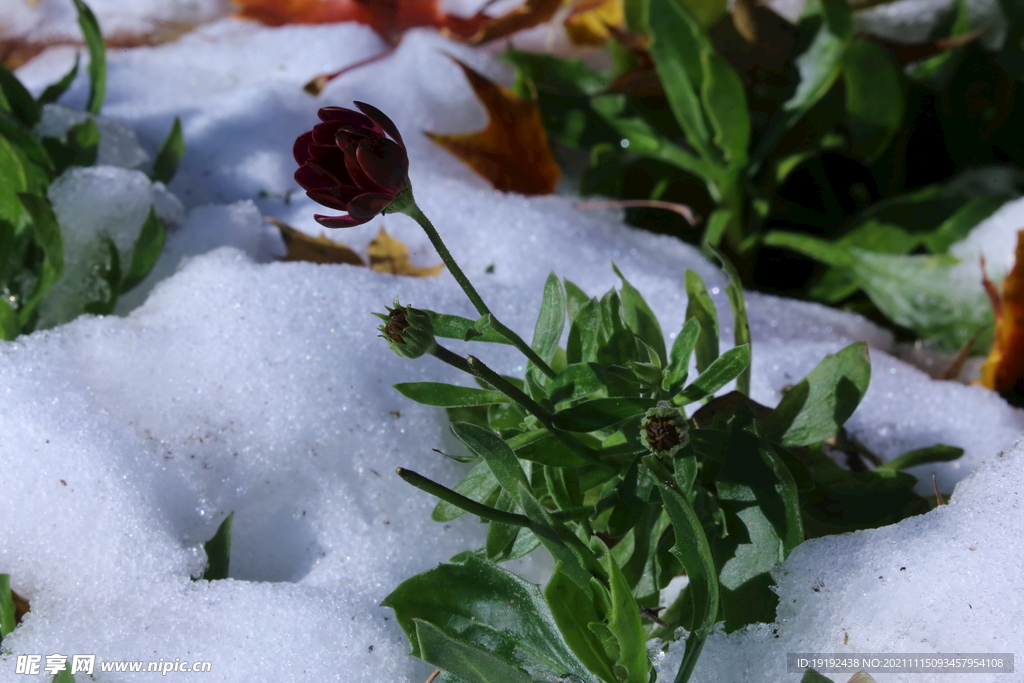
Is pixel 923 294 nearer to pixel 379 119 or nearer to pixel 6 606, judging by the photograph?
pixel 379 119

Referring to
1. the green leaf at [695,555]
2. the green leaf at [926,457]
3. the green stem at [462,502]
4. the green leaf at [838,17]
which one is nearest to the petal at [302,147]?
the green stem at [462,502]

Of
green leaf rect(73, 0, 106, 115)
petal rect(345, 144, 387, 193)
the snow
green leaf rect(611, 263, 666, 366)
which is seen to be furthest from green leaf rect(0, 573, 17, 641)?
green leaf rect(73, 0, 106, 115)

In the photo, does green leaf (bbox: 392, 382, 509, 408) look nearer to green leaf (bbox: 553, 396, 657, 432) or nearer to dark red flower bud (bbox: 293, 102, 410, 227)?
green leaf (bbox: 553, 396, 657, 432)

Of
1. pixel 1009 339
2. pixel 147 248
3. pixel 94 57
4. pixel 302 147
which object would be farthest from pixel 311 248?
pixel 1009 339

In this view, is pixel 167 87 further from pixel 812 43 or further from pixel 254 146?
pixel 812 43

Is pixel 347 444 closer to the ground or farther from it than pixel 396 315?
closer to the ground

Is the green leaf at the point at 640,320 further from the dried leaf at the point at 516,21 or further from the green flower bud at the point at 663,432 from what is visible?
the dried leaf at the point at 516,21

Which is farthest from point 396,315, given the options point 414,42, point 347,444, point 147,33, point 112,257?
point 147,33
